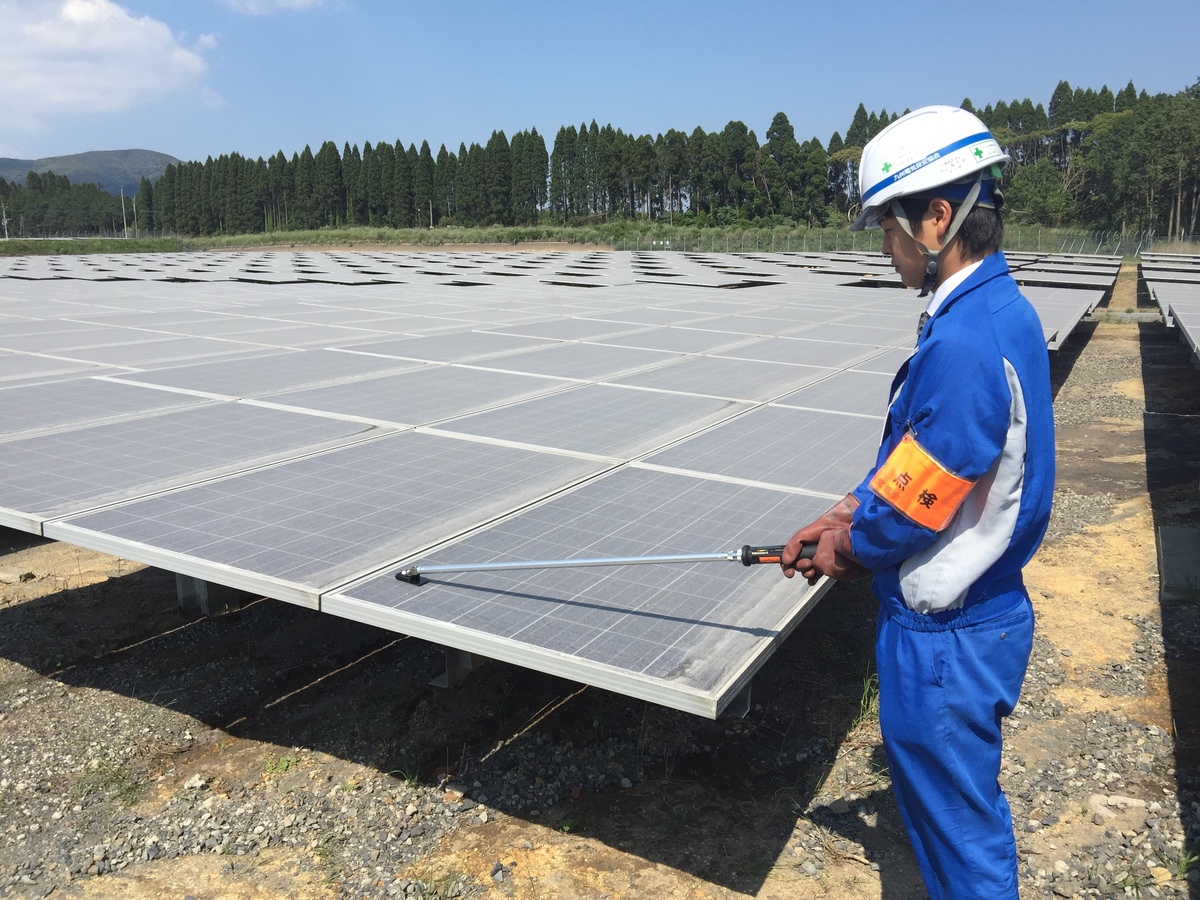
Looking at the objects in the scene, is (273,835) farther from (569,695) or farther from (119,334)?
(119,334)

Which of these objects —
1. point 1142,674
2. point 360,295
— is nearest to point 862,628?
point 1142,674

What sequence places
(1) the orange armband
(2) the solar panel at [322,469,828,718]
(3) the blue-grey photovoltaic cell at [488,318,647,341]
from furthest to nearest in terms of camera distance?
1. (3) the blue-grey photovoltaic cell at [488,318,647,341]
2. (2) the solar panel at [322,469,828,718]
3. (1) the orange armband

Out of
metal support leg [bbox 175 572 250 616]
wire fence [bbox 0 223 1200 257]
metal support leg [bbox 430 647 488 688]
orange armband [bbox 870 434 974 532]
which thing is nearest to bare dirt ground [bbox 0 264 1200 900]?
metal support leg [bbox 175 572 250 616]

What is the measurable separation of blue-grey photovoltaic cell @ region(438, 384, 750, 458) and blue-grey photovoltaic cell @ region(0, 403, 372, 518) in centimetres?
94

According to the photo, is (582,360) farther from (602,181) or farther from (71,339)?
(602,181)

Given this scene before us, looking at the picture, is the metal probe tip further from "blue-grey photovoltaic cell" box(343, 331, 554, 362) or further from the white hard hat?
"blue-grey photovoltaic cell" box(343, 331, 554, 362)

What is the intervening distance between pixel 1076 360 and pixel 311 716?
19.1m

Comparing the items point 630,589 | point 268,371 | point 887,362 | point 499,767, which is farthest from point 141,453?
point 887,362

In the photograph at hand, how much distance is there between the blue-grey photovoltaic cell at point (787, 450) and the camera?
5.32m

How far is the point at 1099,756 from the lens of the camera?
4.91 metres

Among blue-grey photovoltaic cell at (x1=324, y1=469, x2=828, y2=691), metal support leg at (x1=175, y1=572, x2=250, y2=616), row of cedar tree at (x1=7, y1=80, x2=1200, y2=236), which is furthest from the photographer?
row of cedar tree at (x1=7, y1=80, x2=1200, y2=236)

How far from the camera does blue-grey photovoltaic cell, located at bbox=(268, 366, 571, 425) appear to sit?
22.8 feet

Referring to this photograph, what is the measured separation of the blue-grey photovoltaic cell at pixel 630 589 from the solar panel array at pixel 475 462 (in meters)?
0.01

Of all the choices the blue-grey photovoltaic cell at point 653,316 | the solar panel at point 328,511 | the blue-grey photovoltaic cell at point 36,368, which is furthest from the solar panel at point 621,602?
the blue-grey photovoltaic cell at point 653,316
